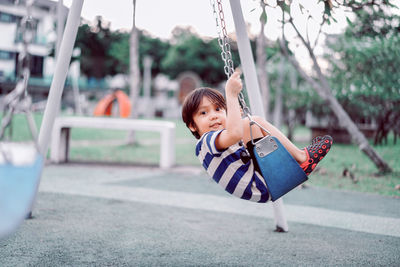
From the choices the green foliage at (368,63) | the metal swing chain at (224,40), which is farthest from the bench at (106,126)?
the metal swing chain at (224,40)

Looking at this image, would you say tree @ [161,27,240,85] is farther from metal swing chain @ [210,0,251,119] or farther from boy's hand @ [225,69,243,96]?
boy's hand @ [225,69,243,96]

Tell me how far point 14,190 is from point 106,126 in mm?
6419

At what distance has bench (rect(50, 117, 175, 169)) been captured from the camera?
25.2ft

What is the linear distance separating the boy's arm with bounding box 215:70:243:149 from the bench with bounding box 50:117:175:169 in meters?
5.46

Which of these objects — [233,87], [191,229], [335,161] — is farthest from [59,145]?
[233,87]

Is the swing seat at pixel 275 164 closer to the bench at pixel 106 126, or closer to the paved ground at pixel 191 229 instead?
the paved ground at pixel 191 229

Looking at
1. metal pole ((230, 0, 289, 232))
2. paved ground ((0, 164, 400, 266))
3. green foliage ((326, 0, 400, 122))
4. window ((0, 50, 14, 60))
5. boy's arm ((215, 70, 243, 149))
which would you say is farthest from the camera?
window ((0, 50, 14, 60))

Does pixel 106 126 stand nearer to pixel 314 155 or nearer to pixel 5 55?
pixel 314 155

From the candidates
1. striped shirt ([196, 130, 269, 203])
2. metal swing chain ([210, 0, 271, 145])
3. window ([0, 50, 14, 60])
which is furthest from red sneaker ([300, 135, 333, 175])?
window ([0, 50, 14, 60])

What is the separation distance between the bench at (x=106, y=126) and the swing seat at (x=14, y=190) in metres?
6.13

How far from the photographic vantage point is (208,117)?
2.46m

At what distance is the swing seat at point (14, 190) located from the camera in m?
1.47

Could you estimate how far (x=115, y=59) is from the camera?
149ft

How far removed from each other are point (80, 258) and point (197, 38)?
43.7m
